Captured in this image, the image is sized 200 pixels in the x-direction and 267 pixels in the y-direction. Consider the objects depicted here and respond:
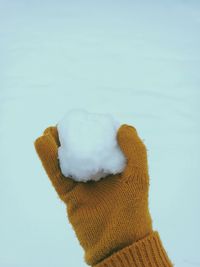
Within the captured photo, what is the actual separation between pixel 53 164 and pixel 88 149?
0.15ft

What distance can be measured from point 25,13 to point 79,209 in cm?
88

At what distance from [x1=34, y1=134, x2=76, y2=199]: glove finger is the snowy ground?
1.36ft

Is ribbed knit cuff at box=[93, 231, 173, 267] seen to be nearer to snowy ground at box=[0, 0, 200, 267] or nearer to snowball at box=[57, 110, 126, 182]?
snowball at box=[57, 110, 126, 182]

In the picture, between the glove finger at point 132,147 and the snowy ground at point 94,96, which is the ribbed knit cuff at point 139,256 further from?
the snowy ground at point 94,96

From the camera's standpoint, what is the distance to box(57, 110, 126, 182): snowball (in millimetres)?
577

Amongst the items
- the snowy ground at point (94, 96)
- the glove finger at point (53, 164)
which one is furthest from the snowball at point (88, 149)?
the snowy ground at point (94, 96)

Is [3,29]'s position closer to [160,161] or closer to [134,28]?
[134,28]

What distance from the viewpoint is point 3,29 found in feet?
4.27

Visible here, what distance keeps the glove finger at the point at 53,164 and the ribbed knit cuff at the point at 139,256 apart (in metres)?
0.10

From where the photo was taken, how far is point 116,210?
1.88 ft

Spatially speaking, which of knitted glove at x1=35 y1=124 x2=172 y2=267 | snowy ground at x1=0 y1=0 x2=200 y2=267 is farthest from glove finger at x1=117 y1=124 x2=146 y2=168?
snowy ground at x1=0 y1=0 x2=200 y2=267

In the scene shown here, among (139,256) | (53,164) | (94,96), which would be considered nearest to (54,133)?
(53,164)

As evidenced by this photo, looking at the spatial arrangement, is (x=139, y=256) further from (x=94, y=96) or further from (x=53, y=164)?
(x=94, y=96)

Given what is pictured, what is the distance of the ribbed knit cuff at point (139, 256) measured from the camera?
550 millimetres
